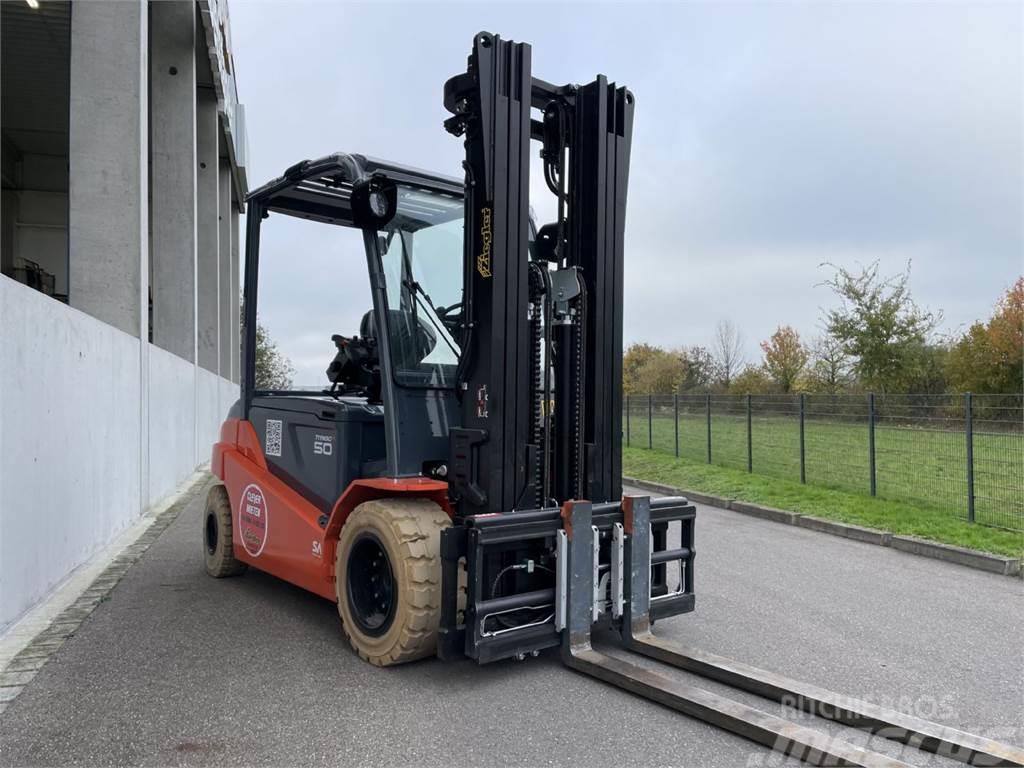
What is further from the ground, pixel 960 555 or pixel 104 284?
pixel 104 284

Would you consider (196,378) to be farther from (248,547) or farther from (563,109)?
(563,109)

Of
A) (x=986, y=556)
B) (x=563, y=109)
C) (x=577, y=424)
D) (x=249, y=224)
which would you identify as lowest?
(x=986, y=556)

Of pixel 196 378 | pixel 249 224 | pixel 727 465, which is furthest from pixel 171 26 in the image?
pixel 727 465

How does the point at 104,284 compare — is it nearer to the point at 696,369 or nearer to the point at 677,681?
the point at 677,681

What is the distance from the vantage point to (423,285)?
513 cm

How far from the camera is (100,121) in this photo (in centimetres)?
1098

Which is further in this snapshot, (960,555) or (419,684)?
(960,555)

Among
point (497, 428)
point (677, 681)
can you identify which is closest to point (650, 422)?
point (497, 428)

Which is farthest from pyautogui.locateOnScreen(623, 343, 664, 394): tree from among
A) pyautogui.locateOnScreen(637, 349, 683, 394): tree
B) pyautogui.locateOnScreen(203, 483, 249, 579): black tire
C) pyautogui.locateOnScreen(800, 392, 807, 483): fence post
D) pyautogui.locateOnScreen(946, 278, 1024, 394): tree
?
pyautogui.locateOnScreen(203, 483, 249, 579): black tire

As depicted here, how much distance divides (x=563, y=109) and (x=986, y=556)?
6698 millimetres

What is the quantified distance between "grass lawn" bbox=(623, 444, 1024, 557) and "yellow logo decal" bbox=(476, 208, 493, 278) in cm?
700

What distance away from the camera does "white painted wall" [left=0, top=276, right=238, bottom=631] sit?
17.6 feet

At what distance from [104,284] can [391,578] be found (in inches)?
335

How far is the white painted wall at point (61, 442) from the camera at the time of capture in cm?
538
